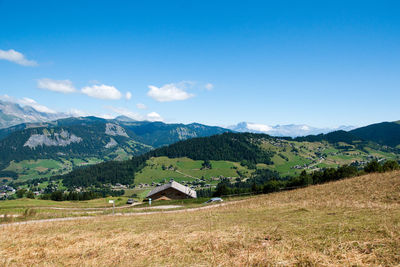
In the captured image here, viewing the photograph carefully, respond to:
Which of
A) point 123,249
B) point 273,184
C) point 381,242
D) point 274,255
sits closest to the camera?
point 274,255

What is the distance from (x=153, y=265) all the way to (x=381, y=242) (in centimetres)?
717

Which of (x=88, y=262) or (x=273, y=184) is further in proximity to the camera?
(x=273, y=184)

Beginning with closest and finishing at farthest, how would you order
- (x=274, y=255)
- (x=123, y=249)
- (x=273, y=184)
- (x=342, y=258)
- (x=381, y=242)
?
(x=342, y=258)
(x=274, y=255)
(x=381, y=242)
(x=123, y=249)
(x=273, y=184)

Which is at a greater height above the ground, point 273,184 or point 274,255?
point 274,255

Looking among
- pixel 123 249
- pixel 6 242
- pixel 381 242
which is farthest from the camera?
pixel 6 242

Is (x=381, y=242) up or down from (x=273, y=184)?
up

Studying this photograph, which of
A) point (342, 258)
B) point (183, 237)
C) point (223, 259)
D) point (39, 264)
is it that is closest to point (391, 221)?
point (342, 258)

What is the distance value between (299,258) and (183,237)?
5.28m

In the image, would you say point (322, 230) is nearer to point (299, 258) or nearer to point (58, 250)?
point (299, 258)

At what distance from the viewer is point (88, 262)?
7582mm

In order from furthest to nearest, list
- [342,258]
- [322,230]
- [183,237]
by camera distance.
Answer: [183,237], [322,230], [342,258]

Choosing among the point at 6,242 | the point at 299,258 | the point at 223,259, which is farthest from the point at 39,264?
the point at 299,258

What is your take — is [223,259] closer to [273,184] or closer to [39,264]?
[39,264]

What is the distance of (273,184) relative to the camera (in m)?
76.2
